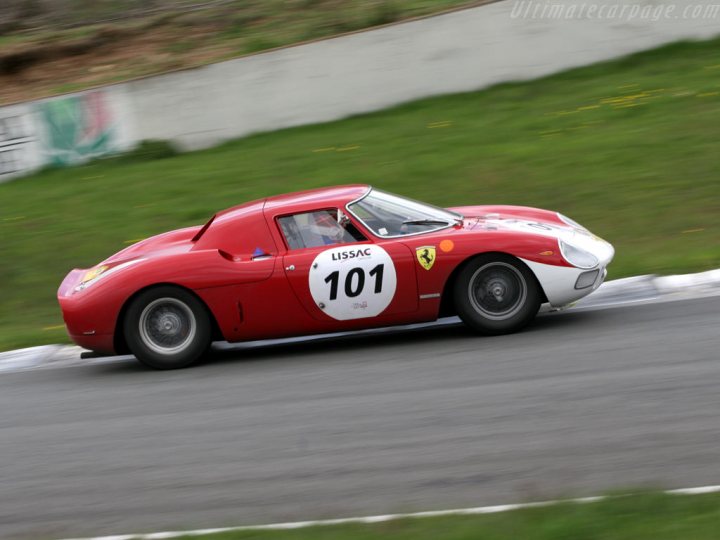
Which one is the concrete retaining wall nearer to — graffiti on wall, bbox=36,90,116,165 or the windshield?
graffiti on wall, bbox=36,90,116,165

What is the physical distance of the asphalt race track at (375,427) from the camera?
497cm

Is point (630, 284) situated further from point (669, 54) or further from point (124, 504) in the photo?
point (669, 54)

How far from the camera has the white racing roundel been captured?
7.60m

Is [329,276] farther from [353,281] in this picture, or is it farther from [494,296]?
[494,296]

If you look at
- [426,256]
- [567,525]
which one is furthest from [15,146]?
[567,525]

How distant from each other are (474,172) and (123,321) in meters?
6.46

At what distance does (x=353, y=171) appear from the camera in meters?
14.1

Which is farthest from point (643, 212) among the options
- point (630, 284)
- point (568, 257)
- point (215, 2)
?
point (215, 2)

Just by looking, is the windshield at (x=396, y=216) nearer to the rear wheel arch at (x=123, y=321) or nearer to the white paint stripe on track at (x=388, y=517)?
the rear wheel arch at (x=123, y=321)

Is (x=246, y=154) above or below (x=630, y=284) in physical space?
above

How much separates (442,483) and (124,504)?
1663 millimetres

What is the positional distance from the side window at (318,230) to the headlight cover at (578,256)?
59.6 inches

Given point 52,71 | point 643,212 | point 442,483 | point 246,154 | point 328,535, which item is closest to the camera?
point 328,535

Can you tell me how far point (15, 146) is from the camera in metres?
16.4
